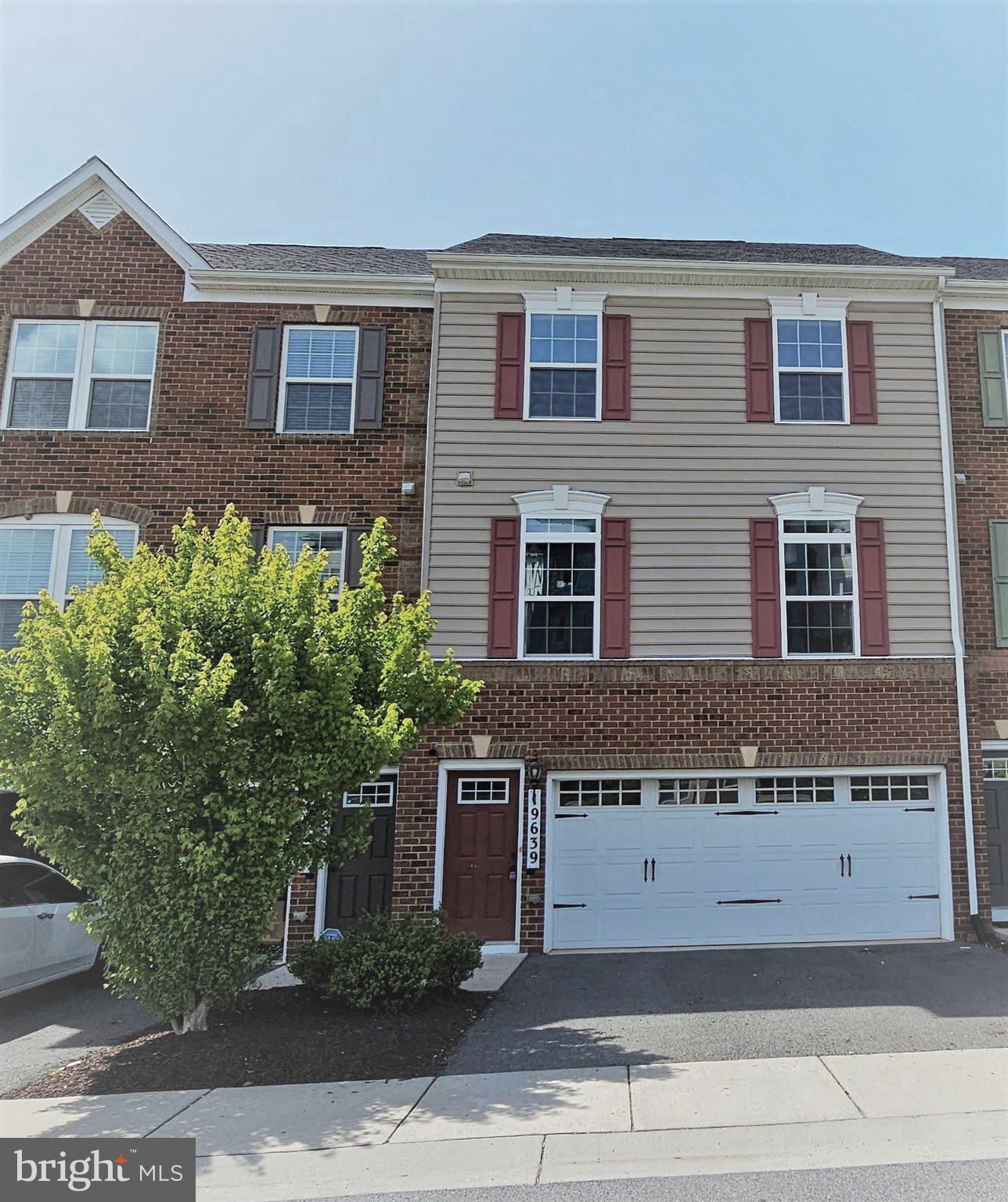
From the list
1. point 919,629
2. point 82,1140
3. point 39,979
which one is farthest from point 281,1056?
point 919,629

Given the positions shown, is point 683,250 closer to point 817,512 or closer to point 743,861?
point 817,512

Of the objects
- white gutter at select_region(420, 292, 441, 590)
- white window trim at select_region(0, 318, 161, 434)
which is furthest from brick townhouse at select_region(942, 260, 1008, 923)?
white window trim at select_region(0, 318, 161, 434)

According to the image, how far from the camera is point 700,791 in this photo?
38.9 ft

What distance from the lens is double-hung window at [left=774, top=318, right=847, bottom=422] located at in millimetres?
12664

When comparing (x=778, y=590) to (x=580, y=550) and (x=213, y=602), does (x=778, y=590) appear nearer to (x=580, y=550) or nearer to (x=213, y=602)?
(x=580, y=550)

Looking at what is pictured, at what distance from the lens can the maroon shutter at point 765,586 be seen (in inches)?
472

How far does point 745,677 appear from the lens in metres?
11.9

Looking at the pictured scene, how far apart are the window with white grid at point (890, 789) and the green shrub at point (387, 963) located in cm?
576

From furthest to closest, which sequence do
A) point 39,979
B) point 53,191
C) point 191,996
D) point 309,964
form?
point 53,191, point 39,979, point 309,964, point 191,996

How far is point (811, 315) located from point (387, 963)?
10009 millimetres

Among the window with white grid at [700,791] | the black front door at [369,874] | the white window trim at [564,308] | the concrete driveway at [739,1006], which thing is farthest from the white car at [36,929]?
the white window trim at [564,308]

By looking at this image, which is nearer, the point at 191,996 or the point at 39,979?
the point at 191,996

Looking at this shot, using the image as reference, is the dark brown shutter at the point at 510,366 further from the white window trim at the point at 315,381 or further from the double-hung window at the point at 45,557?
the double-hung window at the point at 45,557

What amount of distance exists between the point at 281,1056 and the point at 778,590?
8.11 meters
